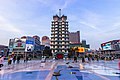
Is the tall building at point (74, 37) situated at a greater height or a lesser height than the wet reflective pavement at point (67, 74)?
greater

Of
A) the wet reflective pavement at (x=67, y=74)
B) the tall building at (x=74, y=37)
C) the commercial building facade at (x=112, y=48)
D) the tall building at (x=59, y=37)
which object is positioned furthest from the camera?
the tall building at (x=74, y=37)

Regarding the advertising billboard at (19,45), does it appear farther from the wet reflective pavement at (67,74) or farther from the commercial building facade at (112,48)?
the wet reflective pavement at (67,74)

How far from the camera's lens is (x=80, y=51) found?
119 meters

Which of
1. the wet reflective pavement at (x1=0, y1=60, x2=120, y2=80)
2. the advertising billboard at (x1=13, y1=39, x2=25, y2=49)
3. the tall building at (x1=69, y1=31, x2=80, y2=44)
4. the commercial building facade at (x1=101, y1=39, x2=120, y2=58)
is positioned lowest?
the wet reflective pavement at (x1=0, y1=60, x2=120, y2=80)

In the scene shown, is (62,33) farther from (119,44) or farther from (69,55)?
(119,44)

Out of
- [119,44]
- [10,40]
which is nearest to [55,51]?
[10,40]

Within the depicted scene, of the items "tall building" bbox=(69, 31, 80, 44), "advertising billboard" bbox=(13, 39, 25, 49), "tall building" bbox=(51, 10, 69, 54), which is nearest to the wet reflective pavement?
"tall building" bbox=(51, 10, 69, 54)

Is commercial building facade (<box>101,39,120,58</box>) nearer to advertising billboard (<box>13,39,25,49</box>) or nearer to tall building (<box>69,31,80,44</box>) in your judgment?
advertising billboard (<box>13,39,25,49</box>)

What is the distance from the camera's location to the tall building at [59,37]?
327 feet

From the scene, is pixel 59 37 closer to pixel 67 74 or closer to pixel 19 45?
pixel 19 45

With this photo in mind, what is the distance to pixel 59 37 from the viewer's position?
101 meters

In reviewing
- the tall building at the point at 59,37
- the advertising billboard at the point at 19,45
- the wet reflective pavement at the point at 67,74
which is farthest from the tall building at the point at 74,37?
the wet reflective pavement at the point at 67,74

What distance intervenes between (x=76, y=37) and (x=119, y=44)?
79340 millimetres

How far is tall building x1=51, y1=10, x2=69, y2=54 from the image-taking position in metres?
99.6
